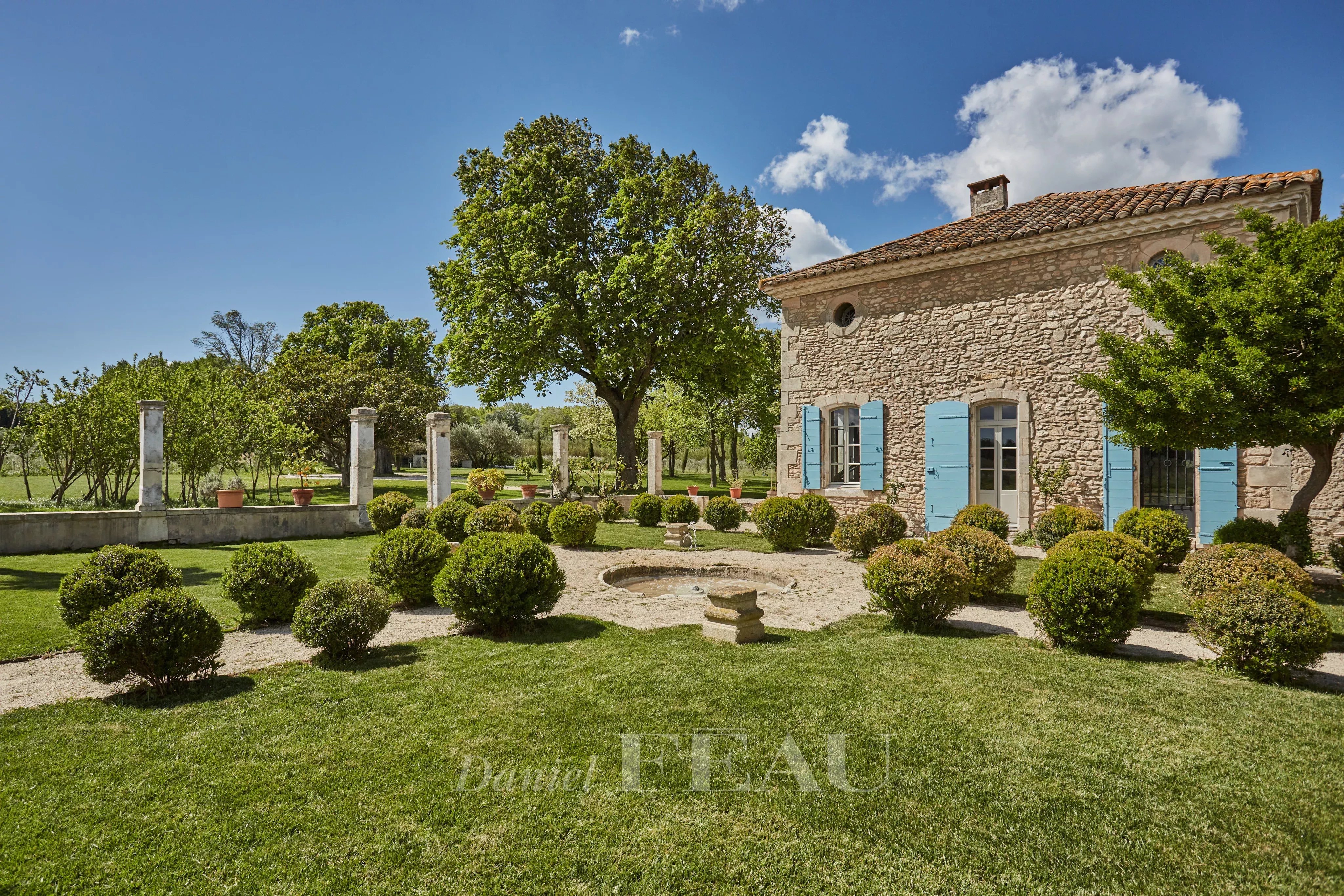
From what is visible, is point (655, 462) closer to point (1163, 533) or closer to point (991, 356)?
point (991, 356)

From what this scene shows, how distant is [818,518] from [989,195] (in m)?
9.28

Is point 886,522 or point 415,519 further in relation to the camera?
point 415,519

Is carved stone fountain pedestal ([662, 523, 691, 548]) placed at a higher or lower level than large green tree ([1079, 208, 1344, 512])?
lower

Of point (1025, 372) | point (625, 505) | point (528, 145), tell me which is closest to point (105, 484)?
point (625, 505)

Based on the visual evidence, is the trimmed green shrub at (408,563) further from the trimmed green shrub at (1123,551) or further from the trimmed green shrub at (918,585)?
the trimmed green shrub at (1123,551)

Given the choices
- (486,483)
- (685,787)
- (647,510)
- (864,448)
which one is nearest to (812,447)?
(864,448)

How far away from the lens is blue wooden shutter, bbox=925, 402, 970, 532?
41.4 ft

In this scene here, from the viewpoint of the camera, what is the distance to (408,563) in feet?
24.1

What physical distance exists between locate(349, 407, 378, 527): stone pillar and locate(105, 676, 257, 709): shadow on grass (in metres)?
10.3

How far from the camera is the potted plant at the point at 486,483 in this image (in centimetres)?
1686

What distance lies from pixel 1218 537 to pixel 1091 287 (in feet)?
16.1

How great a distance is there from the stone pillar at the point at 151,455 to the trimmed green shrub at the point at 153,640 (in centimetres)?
908

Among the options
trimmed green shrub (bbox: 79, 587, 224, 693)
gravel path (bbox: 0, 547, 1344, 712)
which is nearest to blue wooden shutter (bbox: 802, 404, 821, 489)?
gravel path (bbox: 0, 547, 1344, 712)

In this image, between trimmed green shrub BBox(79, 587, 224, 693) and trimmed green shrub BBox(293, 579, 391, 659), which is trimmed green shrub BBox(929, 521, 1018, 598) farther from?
trimmed green shrub BBox(79, 587, 224, 693)
